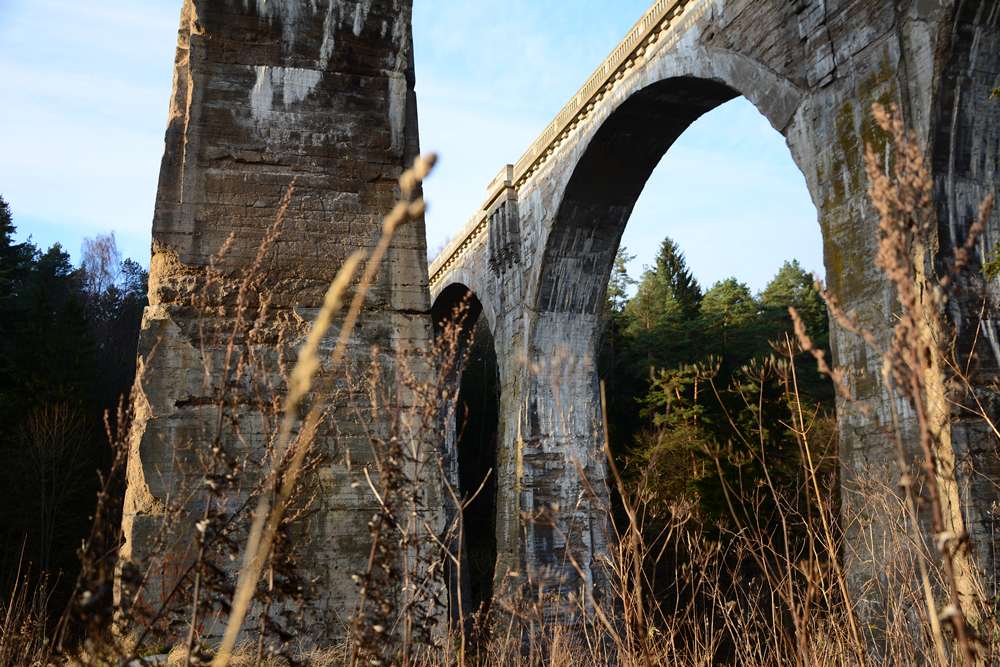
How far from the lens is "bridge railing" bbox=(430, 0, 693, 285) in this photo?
11062mm

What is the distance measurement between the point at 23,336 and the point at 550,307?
12.4 metres

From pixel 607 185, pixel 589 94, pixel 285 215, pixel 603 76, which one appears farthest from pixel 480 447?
pixel 285 215

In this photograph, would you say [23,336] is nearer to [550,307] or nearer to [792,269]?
[550,307]

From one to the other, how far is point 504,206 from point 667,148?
158 inches

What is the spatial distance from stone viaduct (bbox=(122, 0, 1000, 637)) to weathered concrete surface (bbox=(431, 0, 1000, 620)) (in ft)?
0.09

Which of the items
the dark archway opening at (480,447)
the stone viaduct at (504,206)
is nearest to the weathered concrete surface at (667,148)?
the stone viaduct at (504,206)

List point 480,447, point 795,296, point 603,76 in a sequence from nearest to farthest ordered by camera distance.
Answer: point 603,76 → point 480,447 → point 795,296

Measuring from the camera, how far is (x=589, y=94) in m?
13.0

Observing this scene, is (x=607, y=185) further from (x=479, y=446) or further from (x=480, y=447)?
(x=479, y=446)

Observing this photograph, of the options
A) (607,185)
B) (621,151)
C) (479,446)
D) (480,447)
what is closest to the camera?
(621,151)

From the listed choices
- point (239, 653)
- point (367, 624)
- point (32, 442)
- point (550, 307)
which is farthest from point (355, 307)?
point (32, 442)

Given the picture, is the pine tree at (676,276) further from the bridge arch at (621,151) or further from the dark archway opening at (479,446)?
the bridge arch at (621,151)

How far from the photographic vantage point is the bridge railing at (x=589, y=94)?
1106 centimetres

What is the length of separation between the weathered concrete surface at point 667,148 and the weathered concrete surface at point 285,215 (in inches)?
29.2
